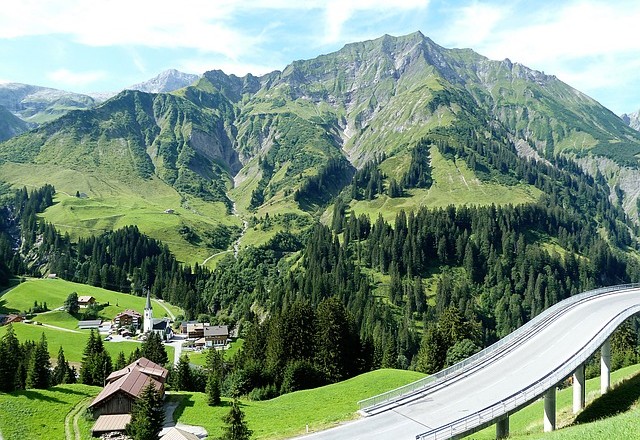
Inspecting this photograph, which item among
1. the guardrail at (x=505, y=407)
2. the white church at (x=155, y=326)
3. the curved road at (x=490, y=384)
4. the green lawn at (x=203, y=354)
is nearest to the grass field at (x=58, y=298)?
the white church at (x=155, y=326)

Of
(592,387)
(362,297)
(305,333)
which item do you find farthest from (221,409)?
(362,297)

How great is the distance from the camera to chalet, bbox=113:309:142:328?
159 metres

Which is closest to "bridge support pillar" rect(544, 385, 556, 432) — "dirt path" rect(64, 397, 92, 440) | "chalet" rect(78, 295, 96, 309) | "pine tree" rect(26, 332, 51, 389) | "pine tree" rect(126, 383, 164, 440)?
"pine tree" rect(126, 383, 164, 440)

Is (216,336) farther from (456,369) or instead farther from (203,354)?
(456,369)

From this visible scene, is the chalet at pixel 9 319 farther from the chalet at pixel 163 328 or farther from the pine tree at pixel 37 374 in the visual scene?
the pine tree at pixel 37 374

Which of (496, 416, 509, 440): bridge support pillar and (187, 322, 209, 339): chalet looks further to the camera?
(187, 322, 209, 339): chalet

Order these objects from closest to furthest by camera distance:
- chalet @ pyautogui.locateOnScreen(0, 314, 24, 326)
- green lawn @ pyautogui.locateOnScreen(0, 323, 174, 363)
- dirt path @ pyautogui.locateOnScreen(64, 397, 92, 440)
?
dirt path @ pyautogui.locateOnScreen(64, 397, 92, 440)
green lawn @ pyautogui.locateOnScreen(0, 323, 174, 363)
chalet @ pyautogui.locateOnScreen(0, 314, 24, 326)

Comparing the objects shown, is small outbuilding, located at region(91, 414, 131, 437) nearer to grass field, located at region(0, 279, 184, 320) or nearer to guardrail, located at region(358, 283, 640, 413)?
guardrail, located at region(358, 283, 640, 413)

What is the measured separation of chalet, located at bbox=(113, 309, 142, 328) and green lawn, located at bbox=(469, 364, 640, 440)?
13361 centimetres

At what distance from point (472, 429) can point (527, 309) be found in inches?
6015

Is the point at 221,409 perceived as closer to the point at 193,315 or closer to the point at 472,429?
the point at 472,429

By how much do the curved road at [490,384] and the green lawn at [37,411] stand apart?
35539 millimetres

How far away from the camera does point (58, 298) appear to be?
176 meters

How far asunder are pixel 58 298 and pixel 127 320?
35928mm
